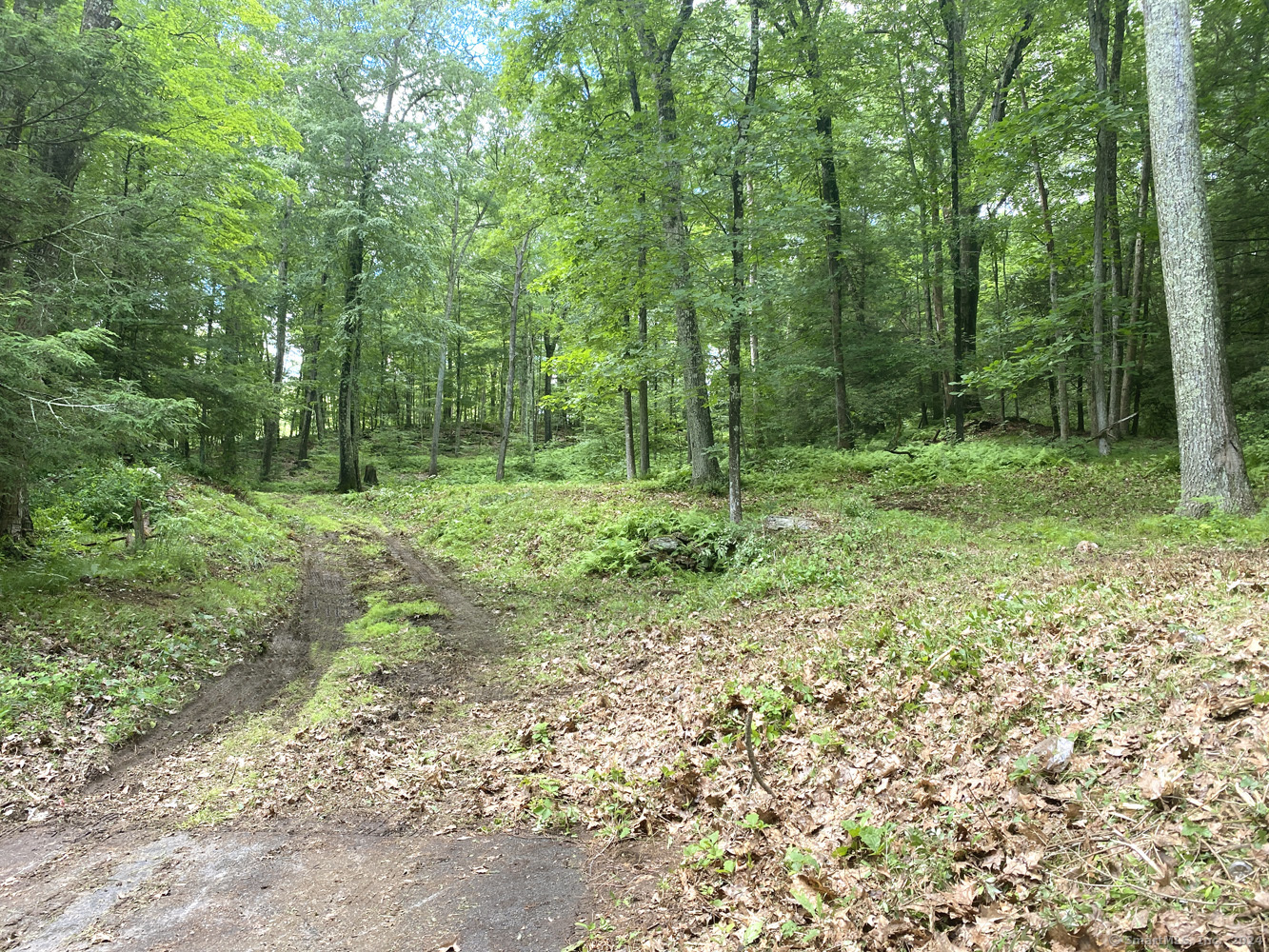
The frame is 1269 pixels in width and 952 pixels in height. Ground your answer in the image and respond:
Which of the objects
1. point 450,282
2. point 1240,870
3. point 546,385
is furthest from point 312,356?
point 1240,870

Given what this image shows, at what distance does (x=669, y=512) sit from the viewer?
1297cm

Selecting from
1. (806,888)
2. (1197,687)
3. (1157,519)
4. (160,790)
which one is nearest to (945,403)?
(1157,519)

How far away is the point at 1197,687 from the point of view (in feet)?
11.2

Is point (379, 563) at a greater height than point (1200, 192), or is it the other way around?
point (1200, 192)

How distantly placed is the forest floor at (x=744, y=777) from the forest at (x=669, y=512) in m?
0.04

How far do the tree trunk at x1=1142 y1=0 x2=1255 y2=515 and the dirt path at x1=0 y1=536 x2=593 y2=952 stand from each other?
9.04 metres

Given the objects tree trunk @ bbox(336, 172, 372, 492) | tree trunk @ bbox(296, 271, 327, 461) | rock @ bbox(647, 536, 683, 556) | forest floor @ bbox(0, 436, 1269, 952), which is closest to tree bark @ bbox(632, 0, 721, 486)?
rock @ bbox(647, 536, 683, 556)

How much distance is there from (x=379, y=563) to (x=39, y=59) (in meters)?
9.18

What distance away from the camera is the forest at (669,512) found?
3.55 meters

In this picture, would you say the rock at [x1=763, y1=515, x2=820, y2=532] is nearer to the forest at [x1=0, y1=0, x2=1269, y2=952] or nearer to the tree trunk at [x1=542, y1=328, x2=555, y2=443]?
the forest at [x1=0, y1=0, x2=1269, y2=952]

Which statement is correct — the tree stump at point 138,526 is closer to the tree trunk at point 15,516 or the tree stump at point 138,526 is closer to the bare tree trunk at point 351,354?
the tree trunk at point 15,516

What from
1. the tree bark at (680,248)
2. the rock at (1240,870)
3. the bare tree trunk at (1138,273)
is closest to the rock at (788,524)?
the tree bark at (680,248)

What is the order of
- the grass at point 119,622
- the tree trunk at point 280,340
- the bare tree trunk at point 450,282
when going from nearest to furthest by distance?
1. the grass at point 119,622
2. the tree trunk at point 280,340
3. the bare tree trunk at point 450,282

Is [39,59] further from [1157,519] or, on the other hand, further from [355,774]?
[1157,519]
